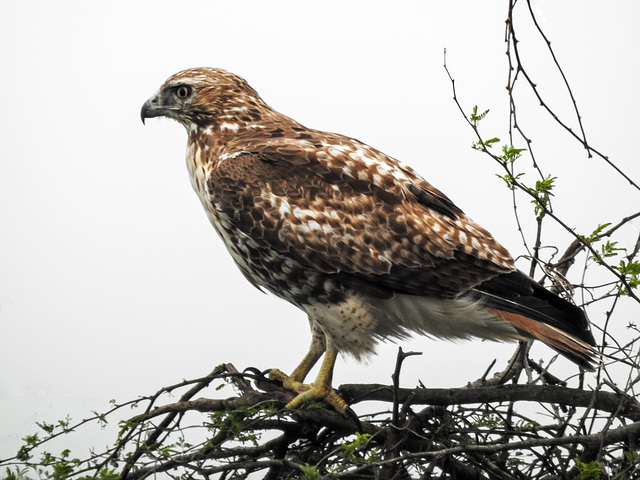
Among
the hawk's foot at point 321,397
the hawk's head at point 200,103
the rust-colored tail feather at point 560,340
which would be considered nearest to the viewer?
the rust-colored tail feather at point 560,340

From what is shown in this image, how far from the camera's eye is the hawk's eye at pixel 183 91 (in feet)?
10.7

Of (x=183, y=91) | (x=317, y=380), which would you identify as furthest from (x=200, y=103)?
(x=317, y=380)

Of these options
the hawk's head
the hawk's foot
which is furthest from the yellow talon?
the hawk's head

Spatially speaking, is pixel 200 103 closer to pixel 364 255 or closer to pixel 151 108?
pixel 151 108

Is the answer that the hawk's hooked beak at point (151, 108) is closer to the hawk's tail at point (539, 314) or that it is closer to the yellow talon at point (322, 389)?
the yellow talon at point (322, 389)

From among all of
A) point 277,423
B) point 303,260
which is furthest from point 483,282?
point 277,423

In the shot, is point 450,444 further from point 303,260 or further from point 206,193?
point 206,193

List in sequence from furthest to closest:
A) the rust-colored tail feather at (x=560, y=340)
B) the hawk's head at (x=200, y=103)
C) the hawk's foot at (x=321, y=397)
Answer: the hawk's head at (x=200, y=103), the hawk's foot at (x=321, y=397), the rust-colored tail feather at (x=560, y=340)

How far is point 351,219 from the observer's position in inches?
112

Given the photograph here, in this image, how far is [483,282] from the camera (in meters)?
2.85

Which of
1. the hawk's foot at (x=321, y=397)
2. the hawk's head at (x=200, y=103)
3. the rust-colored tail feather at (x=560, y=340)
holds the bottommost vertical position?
the hawk's foot at (x=321, y=397)

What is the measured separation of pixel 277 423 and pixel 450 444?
566 millimetres

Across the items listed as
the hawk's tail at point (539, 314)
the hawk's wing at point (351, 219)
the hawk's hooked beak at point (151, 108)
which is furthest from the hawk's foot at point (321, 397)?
the hawk's hooked beak at point (151, 108)

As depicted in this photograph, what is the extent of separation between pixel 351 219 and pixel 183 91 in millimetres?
921
